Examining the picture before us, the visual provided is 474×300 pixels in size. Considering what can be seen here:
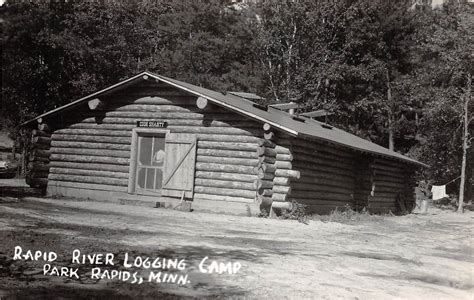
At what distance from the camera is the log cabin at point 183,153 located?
45.1 feet

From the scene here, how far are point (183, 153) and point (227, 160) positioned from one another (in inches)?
57.8

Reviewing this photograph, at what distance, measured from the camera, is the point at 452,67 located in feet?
99.9

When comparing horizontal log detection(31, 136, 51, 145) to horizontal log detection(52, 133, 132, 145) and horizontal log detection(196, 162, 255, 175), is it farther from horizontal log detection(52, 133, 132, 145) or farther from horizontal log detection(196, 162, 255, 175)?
horizontal log detection(196, 162, 255, 175)

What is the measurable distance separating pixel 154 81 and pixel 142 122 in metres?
1.37

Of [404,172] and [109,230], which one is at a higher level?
[404,172]

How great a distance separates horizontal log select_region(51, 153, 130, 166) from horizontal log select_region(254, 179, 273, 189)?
4.64 meters

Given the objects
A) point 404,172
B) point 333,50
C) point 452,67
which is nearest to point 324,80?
point 333,50

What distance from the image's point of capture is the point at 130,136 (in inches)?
622

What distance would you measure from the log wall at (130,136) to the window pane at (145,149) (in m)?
0.42

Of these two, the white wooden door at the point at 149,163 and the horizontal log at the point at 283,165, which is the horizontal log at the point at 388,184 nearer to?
the horizontal log at the point at 283,165

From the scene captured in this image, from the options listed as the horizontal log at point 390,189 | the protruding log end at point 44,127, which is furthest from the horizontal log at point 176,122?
the horizontal log at point 390,189

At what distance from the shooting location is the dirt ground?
5145 mm

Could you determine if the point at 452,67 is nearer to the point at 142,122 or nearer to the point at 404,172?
the point at 404,172

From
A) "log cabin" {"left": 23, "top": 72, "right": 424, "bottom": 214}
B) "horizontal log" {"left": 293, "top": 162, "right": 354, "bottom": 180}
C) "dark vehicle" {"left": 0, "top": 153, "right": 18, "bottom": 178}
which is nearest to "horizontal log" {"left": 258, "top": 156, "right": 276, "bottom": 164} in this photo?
"log cabin" {"left": 23, "top": 72, "right": 424, "bottom": 214}
